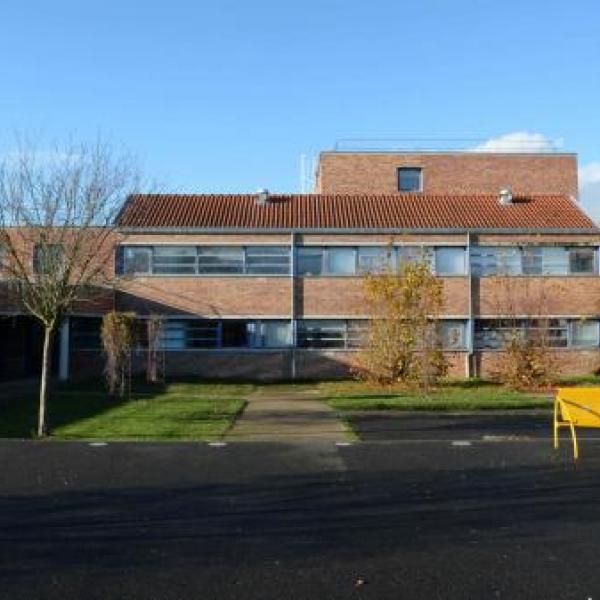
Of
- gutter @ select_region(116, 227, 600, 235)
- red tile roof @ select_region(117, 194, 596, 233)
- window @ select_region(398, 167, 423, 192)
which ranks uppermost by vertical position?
window @ select_region(398, 167, 423, 192)

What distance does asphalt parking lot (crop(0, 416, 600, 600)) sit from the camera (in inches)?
252

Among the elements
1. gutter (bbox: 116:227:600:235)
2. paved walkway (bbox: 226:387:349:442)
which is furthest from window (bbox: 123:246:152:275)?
paved walkway (bbox: 226:387:349:442)

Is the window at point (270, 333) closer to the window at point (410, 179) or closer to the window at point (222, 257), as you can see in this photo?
the window at point (222, 257)

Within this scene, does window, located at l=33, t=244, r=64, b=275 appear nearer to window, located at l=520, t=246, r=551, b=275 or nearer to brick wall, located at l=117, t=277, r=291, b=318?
brick wall, located at l=117, t=277, r=291, b=318

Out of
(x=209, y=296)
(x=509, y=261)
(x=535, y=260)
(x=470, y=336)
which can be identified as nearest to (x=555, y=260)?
(x=535, y=260)

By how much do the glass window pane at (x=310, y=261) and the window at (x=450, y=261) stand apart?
4424mm

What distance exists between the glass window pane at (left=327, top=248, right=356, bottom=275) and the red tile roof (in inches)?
35.9

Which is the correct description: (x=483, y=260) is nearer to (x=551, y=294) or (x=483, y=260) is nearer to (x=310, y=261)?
(x=551, y=294)

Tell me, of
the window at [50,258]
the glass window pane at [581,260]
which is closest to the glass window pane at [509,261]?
the glass window pane at [581,260]

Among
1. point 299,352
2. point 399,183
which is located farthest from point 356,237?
point 399,183

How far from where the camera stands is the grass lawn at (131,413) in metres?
15.8

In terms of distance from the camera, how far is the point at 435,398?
23219 mm

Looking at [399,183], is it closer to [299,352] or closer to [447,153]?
[447,153]

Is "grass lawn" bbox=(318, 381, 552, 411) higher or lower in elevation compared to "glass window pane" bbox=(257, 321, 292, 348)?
lower
